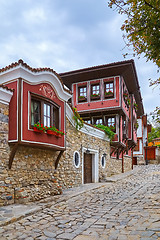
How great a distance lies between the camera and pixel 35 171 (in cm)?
834

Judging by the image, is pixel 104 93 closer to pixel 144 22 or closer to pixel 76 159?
pixel 76 159

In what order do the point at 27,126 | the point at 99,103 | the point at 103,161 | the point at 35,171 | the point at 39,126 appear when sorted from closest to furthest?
the point at 27,126
the point at 39,126
the point at 35,171
the point at 103,161
the point at 99,103

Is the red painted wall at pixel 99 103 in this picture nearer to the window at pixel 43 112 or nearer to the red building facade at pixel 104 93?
the red building facade at pixel 104 93

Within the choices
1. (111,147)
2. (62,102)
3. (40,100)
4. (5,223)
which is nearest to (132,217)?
(5,223)

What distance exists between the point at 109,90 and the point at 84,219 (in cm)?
1236

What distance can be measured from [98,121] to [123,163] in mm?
4786

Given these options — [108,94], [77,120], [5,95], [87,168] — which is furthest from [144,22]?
[108,94]

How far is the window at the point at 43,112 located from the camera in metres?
8.13

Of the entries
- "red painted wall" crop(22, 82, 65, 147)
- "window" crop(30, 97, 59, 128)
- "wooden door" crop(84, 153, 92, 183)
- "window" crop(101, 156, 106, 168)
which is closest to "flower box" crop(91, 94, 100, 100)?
"window" crop(101, 156, 106, 168)

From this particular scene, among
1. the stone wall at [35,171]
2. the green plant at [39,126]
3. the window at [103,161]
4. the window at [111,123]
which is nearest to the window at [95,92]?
the window at [111,123]

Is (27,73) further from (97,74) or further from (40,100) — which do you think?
(97,74)

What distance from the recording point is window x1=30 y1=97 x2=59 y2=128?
8.13 m

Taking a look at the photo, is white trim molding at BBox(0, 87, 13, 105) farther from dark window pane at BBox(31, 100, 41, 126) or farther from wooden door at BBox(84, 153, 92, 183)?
wooden door at BBox(84, 153, 92, 183)

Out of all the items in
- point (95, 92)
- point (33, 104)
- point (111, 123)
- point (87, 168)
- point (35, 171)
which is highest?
point (95, 92)
